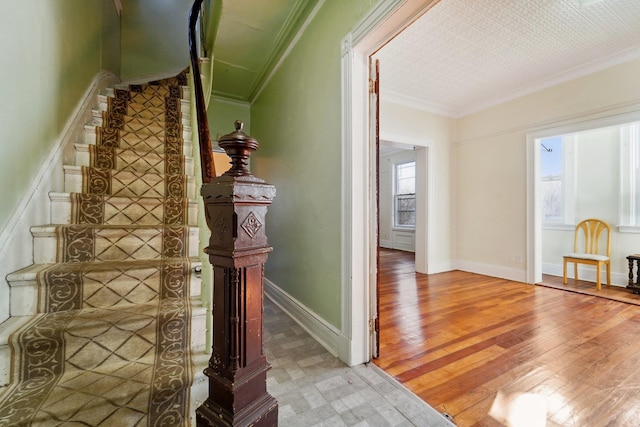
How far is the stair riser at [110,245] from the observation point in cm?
140

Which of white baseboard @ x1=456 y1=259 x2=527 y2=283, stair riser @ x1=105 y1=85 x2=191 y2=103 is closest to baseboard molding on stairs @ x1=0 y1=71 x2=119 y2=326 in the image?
stair riser @ x1=105 y1=85 x2=191 y2=103

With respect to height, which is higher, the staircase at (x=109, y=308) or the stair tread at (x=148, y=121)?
the stair tread at (x=148, y=121)

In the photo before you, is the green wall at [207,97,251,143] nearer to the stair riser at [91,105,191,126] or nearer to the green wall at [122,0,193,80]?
the green wall at [122,0,193,80]

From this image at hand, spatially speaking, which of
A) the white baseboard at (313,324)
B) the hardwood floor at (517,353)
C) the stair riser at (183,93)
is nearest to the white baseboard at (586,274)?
the hardwood floor at (517,353)

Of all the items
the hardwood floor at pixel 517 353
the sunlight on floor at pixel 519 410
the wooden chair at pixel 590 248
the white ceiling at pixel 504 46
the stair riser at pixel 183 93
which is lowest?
the hardwood floor at pixel 517 353

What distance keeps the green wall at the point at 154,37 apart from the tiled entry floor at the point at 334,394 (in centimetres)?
416

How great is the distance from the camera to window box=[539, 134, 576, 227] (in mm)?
3961

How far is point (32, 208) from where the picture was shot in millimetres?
1412

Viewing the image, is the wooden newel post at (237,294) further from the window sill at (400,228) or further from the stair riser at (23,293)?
the window sill at (400,228)

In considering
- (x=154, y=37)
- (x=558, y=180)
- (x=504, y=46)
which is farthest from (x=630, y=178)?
(x=154, y=37)

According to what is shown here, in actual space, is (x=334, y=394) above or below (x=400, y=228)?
below

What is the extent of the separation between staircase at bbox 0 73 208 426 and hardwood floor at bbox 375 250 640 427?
3.91 feet

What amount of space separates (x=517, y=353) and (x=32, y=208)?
9.84ft

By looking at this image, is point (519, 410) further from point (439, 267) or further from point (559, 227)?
point (559, 227)
